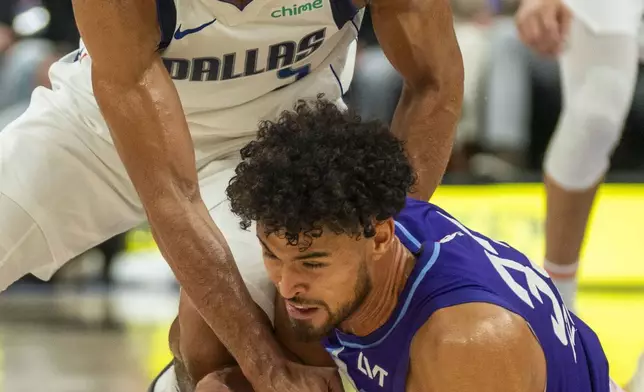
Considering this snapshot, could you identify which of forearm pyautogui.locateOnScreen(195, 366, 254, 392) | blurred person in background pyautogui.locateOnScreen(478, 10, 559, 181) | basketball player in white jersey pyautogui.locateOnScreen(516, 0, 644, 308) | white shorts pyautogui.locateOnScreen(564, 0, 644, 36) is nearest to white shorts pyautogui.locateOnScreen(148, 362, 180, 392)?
forearm pyautogui.locateOnScreen(195, 366, 254, 392)

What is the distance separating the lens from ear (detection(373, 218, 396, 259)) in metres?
1.46

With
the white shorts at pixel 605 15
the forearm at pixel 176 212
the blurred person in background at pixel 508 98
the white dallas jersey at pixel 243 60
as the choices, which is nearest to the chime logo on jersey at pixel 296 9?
the white dallas jersey at pixel 243 60

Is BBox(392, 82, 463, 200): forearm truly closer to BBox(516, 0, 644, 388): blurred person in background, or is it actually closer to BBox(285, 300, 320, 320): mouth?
BBox(285, 300, 320, 320): mouth

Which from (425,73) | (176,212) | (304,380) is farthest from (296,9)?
(304,380)

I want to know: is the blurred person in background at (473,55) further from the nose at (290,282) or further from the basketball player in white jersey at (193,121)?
the nose at (290,282)

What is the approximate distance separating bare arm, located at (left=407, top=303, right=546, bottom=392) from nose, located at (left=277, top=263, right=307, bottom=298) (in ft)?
0.62

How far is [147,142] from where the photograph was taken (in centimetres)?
165

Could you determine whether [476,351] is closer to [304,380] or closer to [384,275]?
[384,275]

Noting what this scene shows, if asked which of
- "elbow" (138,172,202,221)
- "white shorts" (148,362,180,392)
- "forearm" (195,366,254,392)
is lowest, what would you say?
"white shorts" (148,362,180,392)

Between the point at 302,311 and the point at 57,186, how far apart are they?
2.36 feet

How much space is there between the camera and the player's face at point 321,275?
142cm

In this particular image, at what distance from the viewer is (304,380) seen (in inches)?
64.4

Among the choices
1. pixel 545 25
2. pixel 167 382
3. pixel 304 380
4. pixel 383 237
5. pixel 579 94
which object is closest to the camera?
pixel 383 237

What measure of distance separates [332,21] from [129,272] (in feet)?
7.44
